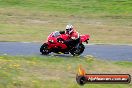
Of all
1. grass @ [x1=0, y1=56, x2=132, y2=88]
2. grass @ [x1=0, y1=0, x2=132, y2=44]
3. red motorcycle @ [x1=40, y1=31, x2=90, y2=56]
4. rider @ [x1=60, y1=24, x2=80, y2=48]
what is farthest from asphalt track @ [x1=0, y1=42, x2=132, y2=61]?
grass @ [x1=0, y1=56, x2=132, y2=88]

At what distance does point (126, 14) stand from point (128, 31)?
26.2 feet

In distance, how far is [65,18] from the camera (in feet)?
133

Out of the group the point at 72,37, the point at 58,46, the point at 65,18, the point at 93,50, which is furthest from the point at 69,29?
the point at 65,18

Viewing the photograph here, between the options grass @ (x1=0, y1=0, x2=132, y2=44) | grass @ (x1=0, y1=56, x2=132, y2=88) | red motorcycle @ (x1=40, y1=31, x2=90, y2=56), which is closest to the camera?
grass @ (x1=0, y1=56, x2=132, y2=88)

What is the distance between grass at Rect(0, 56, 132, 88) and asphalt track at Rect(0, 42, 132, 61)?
3.40 m

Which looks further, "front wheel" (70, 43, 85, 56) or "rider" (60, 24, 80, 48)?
"front wheel" (70, 43, 85, 56)

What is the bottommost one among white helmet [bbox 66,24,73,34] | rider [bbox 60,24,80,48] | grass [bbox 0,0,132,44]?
grass [bbox 0,0,132,44]

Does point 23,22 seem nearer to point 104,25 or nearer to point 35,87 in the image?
point 104,25

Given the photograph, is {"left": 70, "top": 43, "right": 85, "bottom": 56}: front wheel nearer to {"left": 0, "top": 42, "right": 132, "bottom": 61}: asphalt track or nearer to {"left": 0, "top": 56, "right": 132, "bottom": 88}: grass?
{"left": 0, "top": 42, "right": 132, "bottom": 61}: asphalt track

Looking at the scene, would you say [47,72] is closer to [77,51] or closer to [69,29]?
[69,29]

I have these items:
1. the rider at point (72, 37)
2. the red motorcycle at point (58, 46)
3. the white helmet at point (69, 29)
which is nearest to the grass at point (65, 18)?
the red motorcycle at point (58, 46)

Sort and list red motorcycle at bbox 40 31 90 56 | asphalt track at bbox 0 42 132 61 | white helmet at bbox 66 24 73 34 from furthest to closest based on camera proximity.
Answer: asphalt track at bbox 0 42 132 61, red motorcycle at bbox 40 31 90 56, white helmet at bbox 66 24 73 34

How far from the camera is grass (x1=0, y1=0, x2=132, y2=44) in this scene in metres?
32.2

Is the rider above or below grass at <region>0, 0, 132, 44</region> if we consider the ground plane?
above
